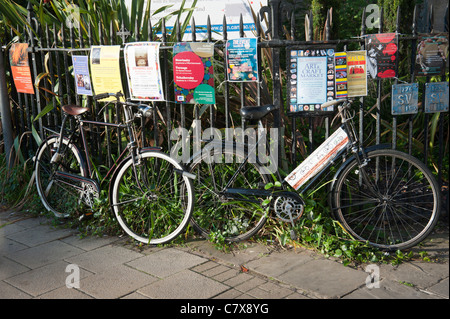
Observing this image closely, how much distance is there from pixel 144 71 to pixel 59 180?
4.75 feet

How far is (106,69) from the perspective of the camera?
4.70 m

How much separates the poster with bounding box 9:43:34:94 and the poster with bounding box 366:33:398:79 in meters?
3.66

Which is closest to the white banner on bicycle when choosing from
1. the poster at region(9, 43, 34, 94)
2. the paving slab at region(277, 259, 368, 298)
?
the paving slab at region(277, 259, 368, 298)

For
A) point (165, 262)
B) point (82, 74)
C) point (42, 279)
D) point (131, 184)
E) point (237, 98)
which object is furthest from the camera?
point (82, 74)

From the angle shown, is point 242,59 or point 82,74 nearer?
point 242,59

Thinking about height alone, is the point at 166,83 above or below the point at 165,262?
above

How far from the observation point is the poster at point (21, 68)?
543 cm

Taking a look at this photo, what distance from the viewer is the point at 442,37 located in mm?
3883

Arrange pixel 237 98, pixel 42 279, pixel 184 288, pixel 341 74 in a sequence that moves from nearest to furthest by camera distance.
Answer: pixel 184 288, pixel 42 279, pixel 341 74, pixel 237 98

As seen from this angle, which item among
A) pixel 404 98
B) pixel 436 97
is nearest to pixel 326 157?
pixel 404 98

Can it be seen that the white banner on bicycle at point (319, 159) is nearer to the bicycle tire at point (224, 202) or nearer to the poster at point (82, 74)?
the bicycle tire at point (224, 202)

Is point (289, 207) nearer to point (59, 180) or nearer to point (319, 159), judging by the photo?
point (319, 159)

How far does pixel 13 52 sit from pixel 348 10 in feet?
23.6

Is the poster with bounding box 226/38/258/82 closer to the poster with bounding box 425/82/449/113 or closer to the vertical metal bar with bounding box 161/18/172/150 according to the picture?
the vertical metal bar with bounding box 161/18/172/150
